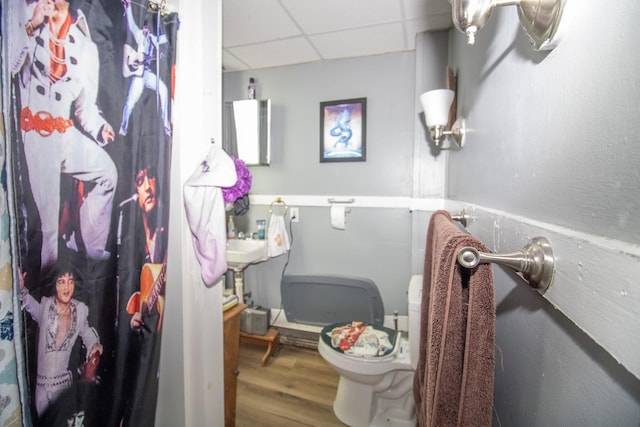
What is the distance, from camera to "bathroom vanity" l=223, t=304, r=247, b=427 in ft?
3.97

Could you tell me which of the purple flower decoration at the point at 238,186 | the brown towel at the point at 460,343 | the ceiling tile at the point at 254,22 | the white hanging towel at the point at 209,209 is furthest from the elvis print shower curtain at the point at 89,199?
the brown towel at the point at 460,343

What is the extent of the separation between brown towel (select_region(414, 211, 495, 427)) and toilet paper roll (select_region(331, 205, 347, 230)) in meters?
1.52

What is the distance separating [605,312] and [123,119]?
3.64 ft

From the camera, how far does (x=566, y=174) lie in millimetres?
349

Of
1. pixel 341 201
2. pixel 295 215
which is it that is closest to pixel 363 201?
pixel 341 201

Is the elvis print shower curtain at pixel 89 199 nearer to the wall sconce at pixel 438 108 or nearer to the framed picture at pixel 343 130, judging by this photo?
the wall sconce at pixel 438 108

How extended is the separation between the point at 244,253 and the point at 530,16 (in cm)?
179

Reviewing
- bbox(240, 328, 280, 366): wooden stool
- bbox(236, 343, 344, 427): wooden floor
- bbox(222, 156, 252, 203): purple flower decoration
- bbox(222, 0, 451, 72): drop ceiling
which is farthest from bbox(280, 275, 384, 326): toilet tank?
bbox(222, 0, 451, 72): drop ceiling

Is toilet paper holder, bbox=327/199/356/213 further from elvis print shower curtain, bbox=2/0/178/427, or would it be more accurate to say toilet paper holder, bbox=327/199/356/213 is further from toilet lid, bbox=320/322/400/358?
elvis print shower curtain, bbox=2/0/178/427

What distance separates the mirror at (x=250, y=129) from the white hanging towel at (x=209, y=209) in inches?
46.0

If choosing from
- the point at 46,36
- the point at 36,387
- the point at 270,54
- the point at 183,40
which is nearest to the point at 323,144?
the point at 270,54

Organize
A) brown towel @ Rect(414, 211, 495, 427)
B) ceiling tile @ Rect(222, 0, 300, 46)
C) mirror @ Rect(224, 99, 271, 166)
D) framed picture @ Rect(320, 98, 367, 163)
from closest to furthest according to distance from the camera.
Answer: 1. brown towel @ Rect(414, 211, 495, 427)
2. ceiling tile @ Rect(222, 0, 300, 46)
3. framed picture @ Rect(320, 98, 367, 163)
4. mirror @ Rect(224, 99, 271, 166)

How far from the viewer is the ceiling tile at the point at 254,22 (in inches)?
57.4

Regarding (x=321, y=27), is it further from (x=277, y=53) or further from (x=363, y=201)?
(x=363, y=201)
